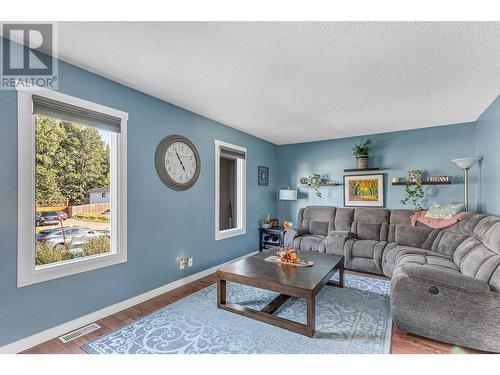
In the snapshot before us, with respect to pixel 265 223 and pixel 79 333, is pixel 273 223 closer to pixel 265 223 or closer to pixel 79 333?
pixel 265 223

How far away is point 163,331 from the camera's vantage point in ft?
6.80

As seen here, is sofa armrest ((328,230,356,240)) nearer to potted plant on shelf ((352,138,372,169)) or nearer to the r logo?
potted plant on shelf ((352,138,372,169))

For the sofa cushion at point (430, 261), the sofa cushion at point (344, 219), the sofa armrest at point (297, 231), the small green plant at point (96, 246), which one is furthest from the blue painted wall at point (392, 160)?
the small green plant at point (96, 246)

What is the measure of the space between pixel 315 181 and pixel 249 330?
11.4 ft

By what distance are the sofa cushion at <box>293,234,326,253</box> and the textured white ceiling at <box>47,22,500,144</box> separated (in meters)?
2.07

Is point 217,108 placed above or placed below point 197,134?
above

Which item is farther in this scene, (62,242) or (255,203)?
(255,203)

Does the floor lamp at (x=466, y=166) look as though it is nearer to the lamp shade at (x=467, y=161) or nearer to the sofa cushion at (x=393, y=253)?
the lamp shade at (x=467, y=161)

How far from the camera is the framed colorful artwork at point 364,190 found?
14.4ft
